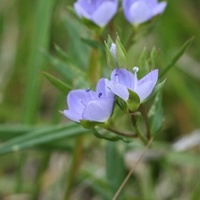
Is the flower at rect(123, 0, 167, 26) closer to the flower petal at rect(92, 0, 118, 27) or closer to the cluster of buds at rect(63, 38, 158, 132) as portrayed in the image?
the flower petal at rect(92, 0, 118, 27)

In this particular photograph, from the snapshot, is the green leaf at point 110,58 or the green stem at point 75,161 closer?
the green leaf at point 110,58

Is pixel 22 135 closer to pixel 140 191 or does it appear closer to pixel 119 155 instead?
pixel 119 155

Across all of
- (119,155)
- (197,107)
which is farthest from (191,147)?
(119,155)

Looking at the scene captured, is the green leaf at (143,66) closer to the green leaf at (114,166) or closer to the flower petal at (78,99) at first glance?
the flower petal at (78,99)

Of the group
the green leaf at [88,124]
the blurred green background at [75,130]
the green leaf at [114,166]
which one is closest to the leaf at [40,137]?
the blurred green background at [75,130]

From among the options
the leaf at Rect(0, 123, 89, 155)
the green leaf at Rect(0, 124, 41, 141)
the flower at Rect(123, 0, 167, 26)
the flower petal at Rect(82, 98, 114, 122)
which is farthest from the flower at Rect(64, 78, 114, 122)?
the green leaf at Rect(0, 124, 41, 141)
